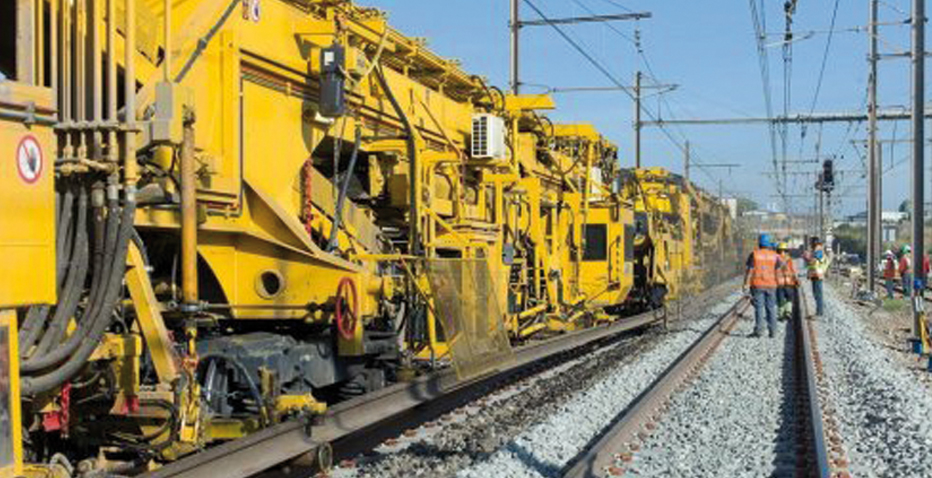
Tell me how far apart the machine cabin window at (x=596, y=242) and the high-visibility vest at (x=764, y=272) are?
2679mm

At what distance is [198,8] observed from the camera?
6.18 meters

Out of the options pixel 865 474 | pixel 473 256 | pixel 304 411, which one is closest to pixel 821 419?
pixel 865 474

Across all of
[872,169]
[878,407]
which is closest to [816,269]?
[872,169]

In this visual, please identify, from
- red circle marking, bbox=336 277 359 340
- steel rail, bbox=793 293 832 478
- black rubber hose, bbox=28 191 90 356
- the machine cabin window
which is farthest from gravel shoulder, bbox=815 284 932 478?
black rubber hose, bbox=28 191 90 356

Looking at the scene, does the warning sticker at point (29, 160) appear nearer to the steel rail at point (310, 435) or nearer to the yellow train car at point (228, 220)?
the yellow train car at point (228, 220)

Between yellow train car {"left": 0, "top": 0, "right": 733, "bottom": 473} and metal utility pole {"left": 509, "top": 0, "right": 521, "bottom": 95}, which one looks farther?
metal utility pole {"left": 509, "top": 0, "right": 521, "bottom": 95}

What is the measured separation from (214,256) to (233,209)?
15.8 inches

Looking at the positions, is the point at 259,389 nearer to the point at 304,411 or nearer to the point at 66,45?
the point at 304,411

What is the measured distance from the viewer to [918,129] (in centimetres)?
1828

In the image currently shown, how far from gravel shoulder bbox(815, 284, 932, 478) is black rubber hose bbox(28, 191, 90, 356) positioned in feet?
18.1

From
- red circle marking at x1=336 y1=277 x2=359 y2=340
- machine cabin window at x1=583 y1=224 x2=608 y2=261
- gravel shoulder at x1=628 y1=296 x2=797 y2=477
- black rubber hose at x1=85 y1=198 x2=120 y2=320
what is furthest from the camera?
machine cabin window at x1=583 y1=224 x2=608 y2=261

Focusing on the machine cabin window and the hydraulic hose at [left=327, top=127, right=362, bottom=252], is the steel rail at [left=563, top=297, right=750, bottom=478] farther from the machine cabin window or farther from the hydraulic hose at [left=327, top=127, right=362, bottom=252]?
the hydraulic hose at [left=327, top=127, right=362, bottom=252]

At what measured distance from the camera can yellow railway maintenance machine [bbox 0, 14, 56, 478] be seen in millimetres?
3672

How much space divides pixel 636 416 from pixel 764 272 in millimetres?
9470
